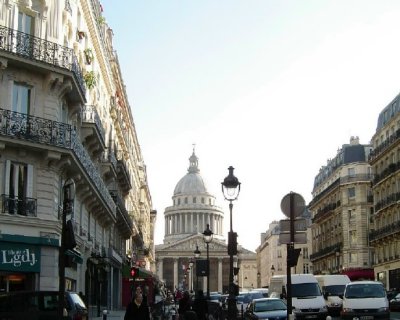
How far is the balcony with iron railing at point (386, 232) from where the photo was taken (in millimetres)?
64550

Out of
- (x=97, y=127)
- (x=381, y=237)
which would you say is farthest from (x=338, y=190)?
(x=97, y=127)

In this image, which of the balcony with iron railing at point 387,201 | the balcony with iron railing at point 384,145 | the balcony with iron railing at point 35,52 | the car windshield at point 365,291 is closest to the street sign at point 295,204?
the balcony with iron railing at point 35,52

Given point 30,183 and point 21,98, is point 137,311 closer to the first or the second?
point 30,183

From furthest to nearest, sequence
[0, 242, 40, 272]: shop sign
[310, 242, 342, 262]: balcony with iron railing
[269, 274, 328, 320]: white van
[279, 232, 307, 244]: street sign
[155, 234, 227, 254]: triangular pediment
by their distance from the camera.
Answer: [155, 234, 227, 254]: triangular pediment → [310, 242, 342, 262]: balcony with iron railing → [269, 274, 328, 320]: white van → [0, 242, 40, 272]: shop sign → [279, 232, 307, 244]: street sign

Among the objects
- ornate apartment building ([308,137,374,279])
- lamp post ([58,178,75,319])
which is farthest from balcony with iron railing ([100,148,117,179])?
ornate apartment building ([308,137,374,279])

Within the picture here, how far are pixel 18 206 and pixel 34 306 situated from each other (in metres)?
7.18

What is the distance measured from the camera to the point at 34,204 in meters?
25.2

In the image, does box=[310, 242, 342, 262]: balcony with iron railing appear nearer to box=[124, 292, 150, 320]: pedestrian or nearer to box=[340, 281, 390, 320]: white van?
box=[340, 281, 390, 320]: white van

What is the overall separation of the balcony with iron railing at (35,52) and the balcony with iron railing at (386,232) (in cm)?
4300

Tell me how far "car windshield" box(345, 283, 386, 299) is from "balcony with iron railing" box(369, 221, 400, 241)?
113 feet

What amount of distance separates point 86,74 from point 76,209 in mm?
5999

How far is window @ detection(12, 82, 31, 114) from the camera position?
25219 millimetres

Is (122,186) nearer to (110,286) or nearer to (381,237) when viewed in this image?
(110,286)

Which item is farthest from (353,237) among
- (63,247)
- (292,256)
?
(63,247)
